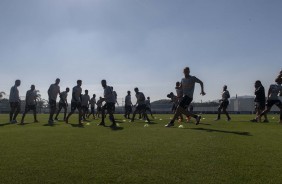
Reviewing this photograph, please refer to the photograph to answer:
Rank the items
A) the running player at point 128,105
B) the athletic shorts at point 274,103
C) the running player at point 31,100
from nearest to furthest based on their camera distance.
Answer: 1. the athletic shorts at point 274,103
2. the running player at point 31,100
3. the running player at point 128,105

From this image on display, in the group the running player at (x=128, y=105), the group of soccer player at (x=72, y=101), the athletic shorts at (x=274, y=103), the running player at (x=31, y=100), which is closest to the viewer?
the group of soccer player at (x=72, y=101)

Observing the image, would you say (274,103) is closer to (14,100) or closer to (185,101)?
(185,101)

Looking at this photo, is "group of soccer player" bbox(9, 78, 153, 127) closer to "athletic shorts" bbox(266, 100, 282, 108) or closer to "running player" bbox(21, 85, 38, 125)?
"running player" bbox(21, 85, 38, 125)

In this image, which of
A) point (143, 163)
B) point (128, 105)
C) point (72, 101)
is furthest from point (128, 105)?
point (143, 163)

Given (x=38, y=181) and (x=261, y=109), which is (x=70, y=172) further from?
(x=261, y=109)

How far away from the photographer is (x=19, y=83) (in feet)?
56.9

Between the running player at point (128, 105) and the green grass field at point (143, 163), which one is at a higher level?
the running player at point (128, 105)

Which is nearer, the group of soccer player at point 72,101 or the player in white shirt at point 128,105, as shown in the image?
the group of soccer player at point 72,101

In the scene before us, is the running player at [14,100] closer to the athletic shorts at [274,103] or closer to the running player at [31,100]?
the running player at [31,100]

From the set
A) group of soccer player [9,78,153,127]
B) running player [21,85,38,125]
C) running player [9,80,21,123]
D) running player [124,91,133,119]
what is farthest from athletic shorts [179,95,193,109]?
running player [124,91,133,119]

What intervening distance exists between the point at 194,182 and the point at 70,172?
172 centimetres

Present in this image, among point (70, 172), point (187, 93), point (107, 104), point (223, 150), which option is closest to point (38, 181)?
point (70, 172)

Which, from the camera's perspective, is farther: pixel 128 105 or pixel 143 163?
pixel 128 105

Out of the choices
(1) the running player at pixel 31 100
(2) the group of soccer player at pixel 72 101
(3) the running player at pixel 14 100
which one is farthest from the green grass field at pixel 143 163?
(1) the running player at pixel 31 100
